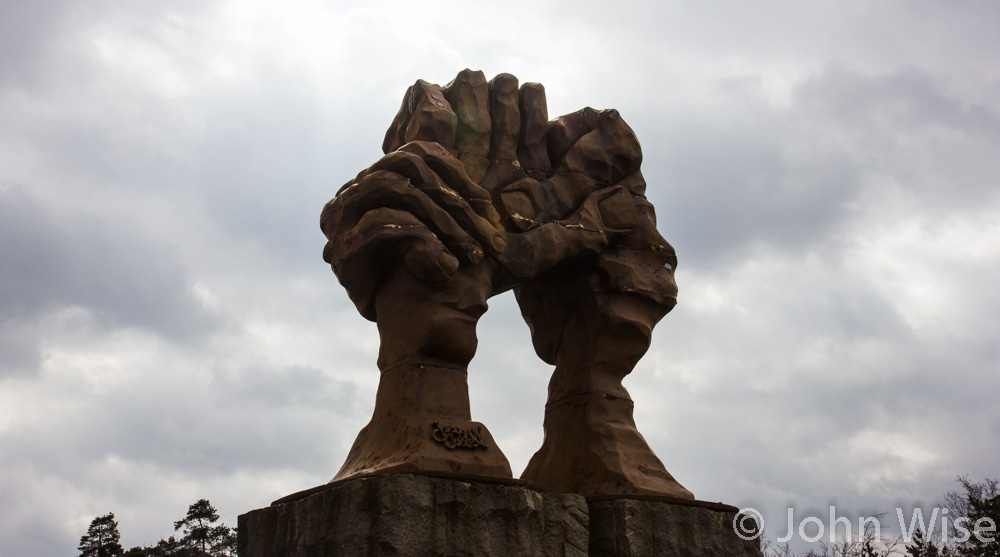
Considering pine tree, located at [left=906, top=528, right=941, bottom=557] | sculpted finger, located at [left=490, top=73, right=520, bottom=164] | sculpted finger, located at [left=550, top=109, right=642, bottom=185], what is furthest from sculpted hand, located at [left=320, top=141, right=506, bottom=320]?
pine tree, located at [left=906, top=528, right=941, bottom=557]

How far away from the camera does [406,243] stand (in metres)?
4.99

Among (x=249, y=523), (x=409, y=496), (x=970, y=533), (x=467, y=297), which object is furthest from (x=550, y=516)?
(x=970, y=533)

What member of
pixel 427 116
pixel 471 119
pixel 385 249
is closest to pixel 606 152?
pixel 471 119

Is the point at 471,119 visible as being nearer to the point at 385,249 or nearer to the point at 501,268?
the point at 501,268

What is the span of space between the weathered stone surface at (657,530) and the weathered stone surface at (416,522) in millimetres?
357

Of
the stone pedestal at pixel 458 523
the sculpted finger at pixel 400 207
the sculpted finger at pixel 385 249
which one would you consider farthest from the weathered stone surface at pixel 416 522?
the sculpted finger at pixel 400 207

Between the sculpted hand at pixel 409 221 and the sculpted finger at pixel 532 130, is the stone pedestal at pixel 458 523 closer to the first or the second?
the sculpted hand at pixel 409 221

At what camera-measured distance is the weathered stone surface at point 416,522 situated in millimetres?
4285

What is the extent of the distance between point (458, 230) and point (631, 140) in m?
1.92

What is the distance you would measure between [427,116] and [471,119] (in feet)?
1.25

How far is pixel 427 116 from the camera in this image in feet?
18.3

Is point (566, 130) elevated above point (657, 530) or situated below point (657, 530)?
above

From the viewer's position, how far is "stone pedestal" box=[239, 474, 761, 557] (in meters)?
4.30

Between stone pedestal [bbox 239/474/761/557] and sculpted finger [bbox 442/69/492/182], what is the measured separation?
2.16 meters
